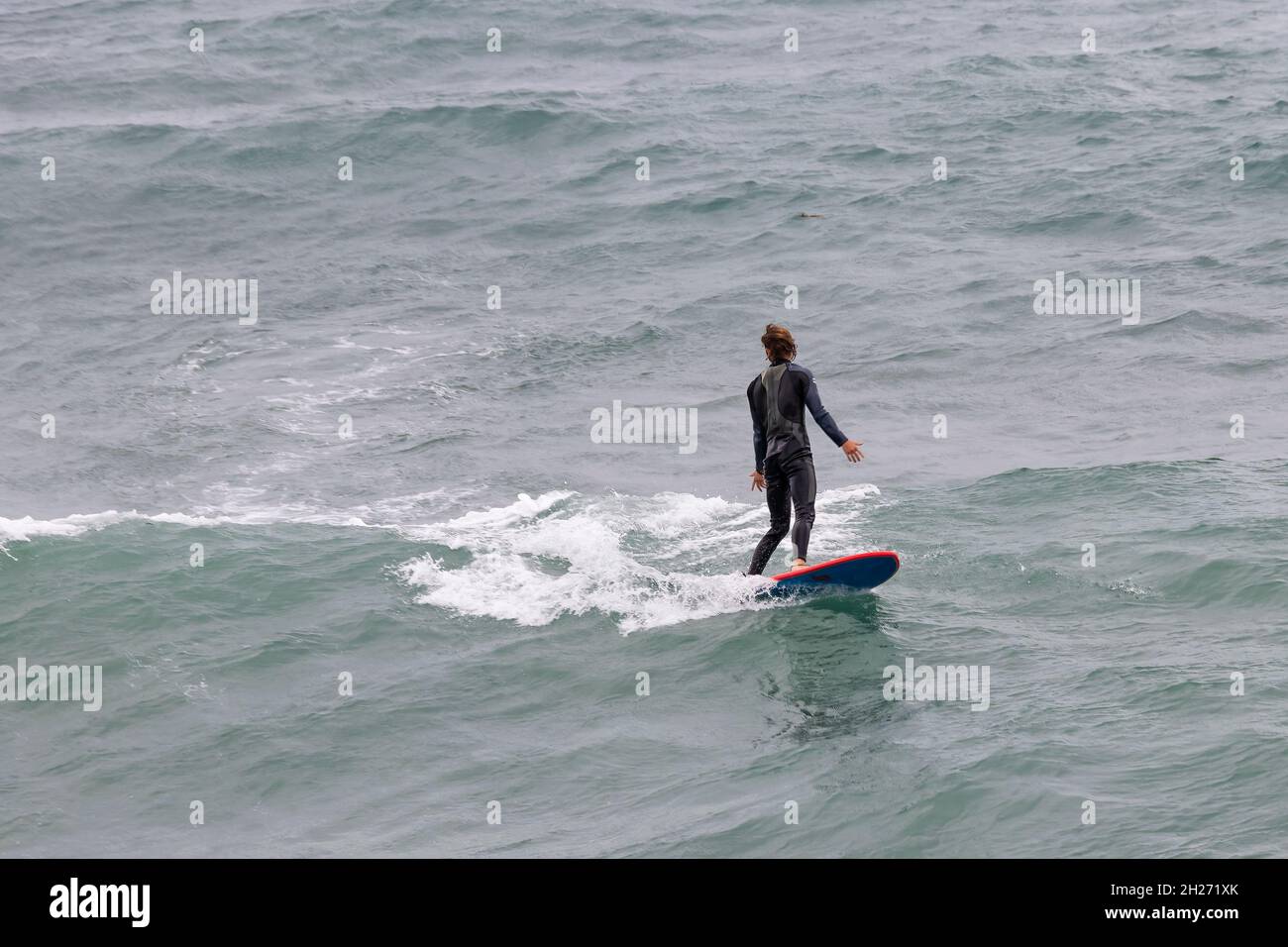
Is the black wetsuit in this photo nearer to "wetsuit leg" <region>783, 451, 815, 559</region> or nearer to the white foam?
"wetsuit leg" <region>783, 451, 815, 559</region>

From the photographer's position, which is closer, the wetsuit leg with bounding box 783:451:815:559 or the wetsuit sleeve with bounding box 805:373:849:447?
the wetsuit sleeve with bounding box 805:373:849:447

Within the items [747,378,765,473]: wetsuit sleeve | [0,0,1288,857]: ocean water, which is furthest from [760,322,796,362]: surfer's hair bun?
[0,0,1288,857]: ocean water

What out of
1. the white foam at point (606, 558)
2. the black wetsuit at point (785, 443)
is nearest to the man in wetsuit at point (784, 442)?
the black wetsuit at point (785, 443)

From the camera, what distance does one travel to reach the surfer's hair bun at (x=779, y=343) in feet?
41.5

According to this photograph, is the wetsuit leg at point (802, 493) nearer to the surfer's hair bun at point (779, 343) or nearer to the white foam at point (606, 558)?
the white foam at point (606, 558)

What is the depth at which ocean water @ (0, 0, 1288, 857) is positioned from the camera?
11.0 m

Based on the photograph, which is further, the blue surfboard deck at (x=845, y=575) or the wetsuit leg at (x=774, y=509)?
the wetsuit leg at (x=774, y=509)

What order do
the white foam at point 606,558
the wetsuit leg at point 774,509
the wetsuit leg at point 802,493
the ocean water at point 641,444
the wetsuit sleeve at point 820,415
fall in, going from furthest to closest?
the white foam at point 606,558 < the wetsuit leg at point 774,509 < the wetsuit leg at point 802,493 < the wetsuit sleeve at point 820,415 < the ocean water at point 641,444

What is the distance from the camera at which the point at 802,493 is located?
517 inches

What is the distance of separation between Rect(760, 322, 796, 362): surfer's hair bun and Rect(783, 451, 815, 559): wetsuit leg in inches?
35.3

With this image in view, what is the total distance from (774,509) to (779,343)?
1514mm

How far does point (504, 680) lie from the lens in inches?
509

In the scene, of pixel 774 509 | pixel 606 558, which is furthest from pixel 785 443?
pixel 606 558
